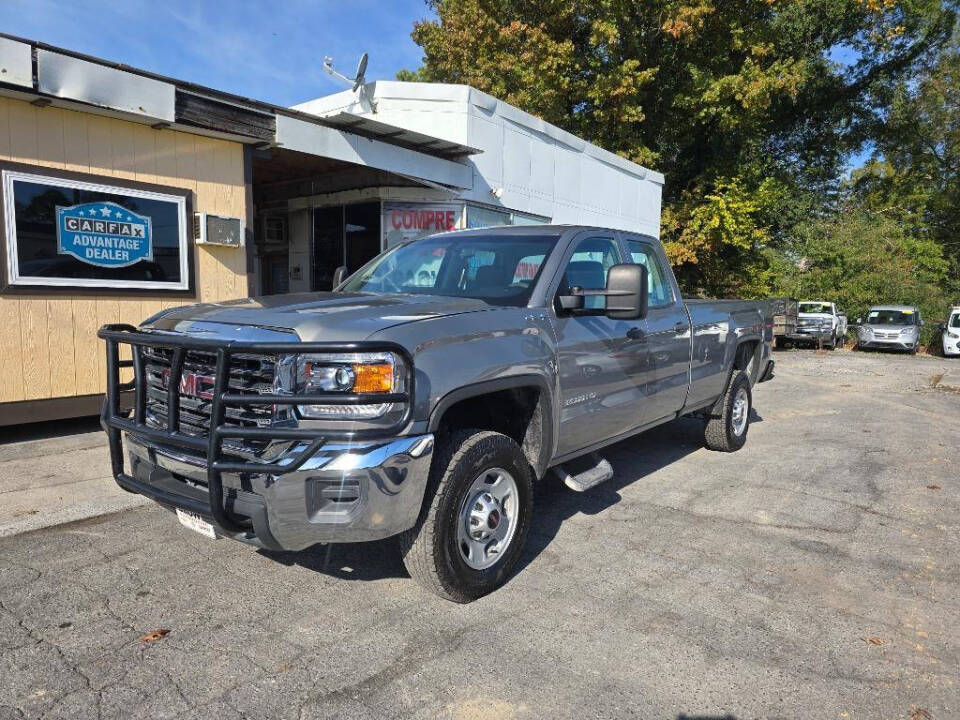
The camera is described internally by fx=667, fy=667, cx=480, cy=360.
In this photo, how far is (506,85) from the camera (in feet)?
76.5

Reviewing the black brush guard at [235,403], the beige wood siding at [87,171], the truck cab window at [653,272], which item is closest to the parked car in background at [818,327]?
the truck cab window at [653,272]

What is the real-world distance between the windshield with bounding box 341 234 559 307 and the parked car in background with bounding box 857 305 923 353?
77.4 ft

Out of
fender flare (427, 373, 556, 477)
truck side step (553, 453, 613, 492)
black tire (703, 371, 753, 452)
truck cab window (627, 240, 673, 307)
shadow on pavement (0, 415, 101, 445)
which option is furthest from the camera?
shadow on pavement (0, 415, 101, 445)

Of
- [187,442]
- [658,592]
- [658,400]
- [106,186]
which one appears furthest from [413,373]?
[106,186]

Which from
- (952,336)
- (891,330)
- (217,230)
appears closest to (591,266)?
(217,230)

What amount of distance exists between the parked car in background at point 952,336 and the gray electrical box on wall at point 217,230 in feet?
74.1

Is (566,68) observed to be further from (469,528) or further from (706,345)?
(469,528)

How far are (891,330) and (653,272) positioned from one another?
73.2 ft

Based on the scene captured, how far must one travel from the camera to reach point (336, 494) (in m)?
2.71

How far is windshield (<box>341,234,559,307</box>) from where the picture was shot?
3955 millimetres

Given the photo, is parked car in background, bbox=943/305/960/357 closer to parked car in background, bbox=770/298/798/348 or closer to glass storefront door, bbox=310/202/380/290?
parked car in background, bbox=770/298/798/348

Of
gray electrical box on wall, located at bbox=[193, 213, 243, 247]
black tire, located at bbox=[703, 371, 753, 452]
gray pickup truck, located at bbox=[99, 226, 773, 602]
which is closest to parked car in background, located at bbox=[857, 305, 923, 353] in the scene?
black tire, located at bbox=[703, 371, 753, 452]

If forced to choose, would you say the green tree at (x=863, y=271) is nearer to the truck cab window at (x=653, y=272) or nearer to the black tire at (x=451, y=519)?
the truck cab window at (x=653, y=272)

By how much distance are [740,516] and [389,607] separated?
272cm
